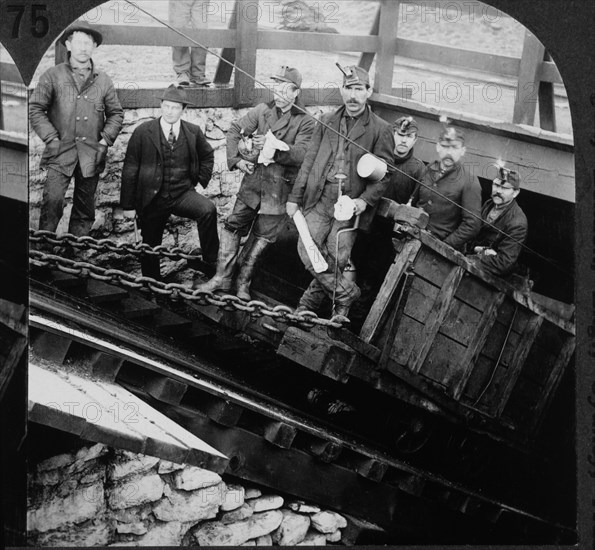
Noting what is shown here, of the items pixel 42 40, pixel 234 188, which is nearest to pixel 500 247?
pixel 234 188

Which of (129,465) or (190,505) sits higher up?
(129,465)

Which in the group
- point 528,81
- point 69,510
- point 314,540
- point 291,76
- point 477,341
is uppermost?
point 528,81

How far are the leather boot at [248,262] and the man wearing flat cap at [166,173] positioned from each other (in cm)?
17

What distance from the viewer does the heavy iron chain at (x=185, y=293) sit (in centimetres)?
421

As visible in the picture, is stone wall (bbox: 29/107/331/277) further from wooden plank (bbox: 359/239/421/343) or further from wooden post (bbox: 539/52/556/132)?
wooden post (bbox: 539/52/556/132)

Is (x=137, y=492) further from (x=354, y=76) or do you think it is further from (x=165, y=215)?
(x=354, y=76)

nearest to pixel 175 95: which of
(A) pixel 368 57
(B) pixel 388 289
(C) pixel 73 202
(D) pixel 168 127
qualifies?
(D) pixel 168 127

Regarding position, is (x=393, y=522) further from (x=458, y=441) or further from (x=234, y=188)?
(x=234, y=188)

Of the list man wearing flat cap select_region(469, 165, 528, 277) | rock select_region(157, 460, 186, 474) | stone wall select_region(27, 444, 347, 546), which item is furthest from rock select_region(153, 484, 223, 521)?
man wearing flat cap select_region(469, 165, 528, 277)

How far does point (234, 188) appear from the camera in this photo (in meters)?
4.34

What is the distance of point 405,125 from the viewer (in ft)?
14.2

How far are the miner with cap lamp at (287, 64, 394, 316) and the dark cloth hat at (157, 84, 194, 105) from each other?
57 centimetres

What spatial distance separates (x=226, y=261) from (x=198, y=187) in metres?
0.34

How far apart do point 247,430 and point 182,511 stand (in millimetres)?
447
